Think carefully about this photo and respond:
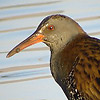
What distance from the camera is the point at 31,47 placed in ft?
31.3

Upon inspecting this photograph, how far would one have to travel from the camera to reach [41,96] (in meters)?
8.33

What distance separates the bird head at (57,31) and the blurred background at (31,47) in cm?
137

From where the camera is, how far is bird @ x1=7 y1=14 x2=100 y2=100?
21.9 feet

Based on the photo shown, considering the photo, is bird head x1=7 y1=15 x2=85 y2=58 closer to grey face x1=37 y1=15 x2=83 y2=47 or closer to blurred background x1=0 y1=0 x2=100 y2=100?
grey face x1=37 y1=15 x2=83 y2=47

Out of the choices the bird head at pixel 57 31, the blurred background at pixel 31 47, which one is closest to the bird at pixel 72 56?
the bird head at pixel 57 31

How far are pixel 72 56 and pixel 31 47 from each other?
2.71m

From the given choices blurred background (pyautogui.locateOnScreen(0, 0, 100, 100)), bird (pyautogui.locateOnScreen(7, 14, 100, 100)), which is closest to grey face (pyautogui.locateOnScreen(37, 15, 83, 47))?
bird (pyautogui.locateOnScreen(7, 14, 100, 100))

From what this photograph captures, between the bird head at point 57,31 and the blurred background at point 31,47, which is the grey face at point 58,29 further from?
the blurred background at point 31,47

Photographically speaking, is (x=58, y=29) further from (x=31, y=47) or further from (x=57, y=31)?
(x=31, y=47)

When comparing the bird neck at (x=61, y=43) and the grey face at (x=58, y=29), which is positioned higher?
the grey face at (x=58, y=29)

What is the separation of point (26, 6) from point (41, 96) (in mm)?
2786

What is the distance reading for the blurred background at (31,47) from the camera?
8461 mm

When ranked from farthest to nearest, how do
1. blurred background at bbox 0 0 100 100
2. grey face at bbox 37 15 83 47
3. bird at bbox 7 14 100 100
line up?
blurred background at bbox 0 0 100 100
grey face at bbox 37 15 83 47
bird at bbox 7 14 100 100

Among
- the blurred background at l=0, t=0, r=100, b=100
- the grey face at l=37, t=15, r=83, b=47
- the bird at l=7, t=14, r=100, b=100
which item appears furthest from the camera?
the blurred background at l=0, t=0, r=100, b=100
